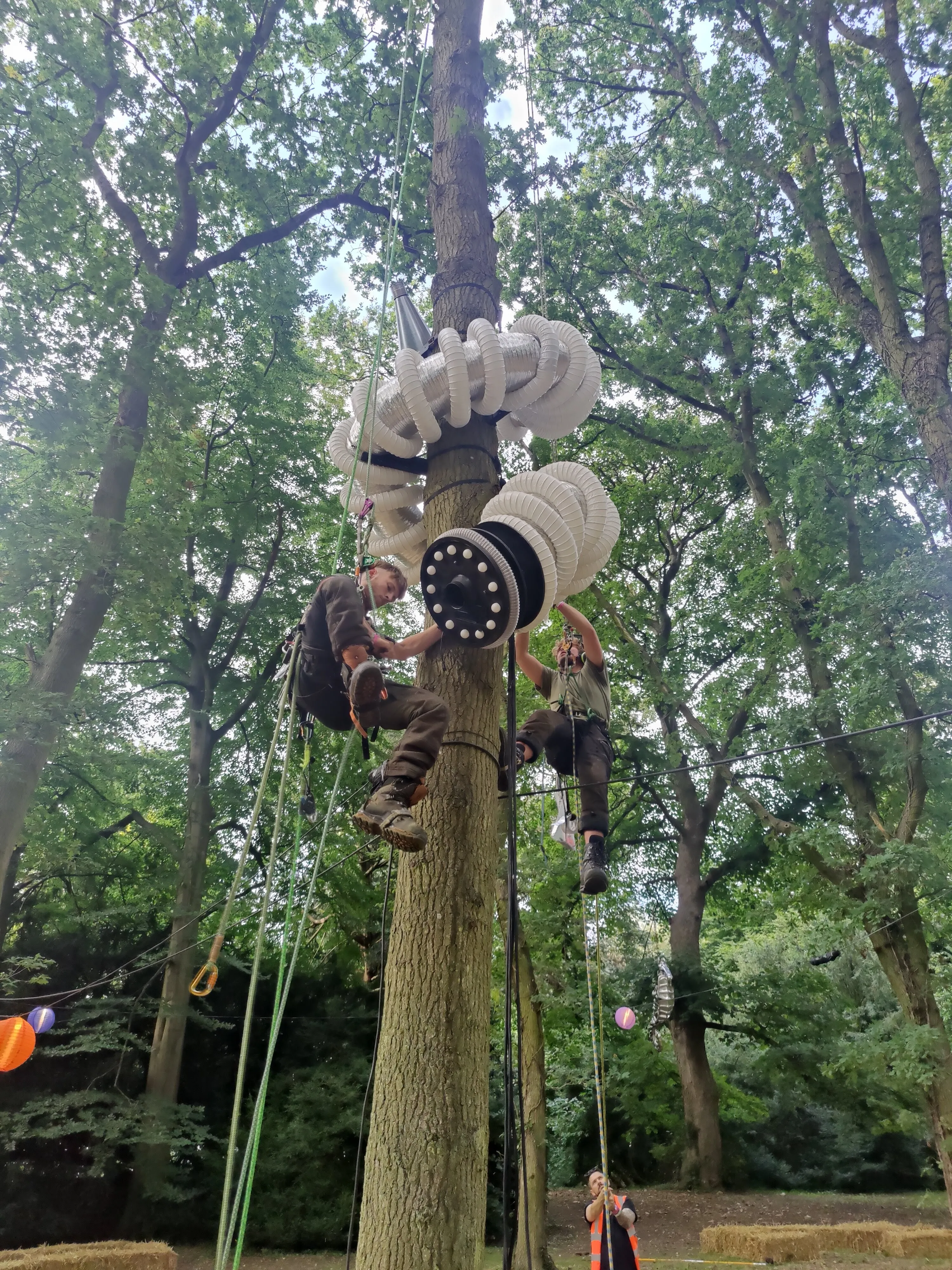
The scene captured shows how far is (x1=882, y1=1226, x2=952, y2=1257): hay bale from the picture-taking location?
9820 millimetres

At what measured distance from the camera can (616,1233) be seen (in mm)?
6516

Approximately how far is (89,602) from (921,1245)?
41.2ft

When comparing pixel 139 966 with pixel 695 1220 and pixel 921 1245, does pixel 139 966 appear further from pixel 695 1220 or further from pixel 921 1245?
pixel 921 1245

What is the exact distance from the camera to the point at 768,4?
→ 9.54m

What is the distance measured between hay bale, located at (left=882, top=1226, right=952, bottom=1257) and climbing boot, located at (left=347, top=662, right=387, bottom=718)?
11607 millimetres

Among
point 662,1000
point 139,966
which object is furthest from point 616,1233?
point 139,966

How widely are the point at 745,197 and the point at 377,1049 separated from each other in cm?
1211

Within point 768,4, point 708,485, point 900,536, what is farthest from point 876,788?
point 768,4

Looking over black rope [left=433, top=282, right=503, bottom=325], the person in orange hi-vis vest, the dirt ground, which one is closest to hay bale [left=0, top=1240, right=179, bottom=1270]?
the dirt ground

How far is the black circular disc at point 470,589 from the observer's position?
2836 mm

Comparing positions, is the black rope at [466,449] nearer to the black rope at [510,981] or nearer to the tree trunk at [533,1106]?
the black rope at [510,981]

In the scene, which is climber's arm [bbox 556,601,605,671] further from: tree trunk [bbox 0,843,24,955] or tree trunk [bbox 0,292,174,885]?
tree trunk [bbox 0,843,24,955]

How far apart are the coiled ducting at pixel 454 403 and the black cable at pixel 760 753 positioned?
4.62ft

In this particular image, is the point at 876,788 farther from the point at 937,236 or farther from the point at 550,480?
the point at 550,480
